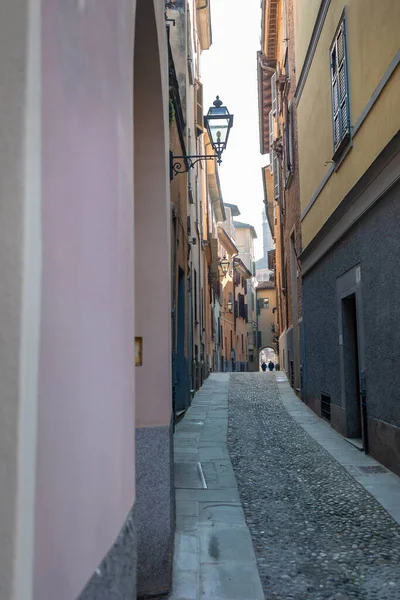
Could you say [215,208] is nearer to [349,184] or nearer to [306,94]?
[306,94]

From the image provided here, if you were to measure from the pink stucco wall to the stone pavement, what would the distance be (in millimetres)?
1867

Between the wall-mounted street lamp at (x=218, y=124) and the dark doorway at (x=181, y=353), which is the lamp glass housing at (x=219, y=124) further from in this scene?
the dark doorway at (x=181, y=353)

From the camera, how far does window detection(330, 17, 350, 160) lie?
8016 mm

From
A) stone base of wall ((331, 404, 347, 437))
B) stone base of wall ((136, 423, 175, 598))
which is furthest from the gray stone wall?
stone base of wall ((136, 423, 175, 598))

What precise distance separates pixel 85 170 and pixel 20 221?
1.56 ft

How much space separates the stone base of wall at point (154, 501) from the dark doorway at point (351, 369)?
529cm

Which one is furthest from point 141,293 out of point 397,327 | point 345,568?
point 397,327

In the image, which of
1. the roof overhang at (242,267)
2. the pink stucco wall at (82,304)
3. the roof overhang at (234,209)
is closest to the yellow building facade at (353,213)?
the pink stucco wall at (82,304)

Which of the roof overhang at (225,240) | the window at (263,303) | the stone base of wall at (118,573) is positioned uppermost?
the roof overhang at (225,240)

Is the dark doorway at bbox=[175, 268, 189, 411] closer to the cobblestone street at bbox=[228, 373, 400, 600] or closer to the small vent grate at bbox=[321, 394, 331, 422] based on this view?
the small vent grate at bbox=[321, 394, 331, 422]

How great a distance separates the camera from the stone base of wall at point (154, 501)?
3488 millimetres

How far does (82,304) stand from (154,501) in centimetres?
247

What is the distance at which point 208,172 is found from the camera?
2734cm

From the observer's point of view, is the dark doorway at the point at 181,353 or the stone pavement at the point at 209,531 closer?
the stone pavement at the point at 209,531
